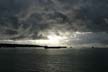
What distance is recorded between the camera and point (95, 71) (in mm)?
117375

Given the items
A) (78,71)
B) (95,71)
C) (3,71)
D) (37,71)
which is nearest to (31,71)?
(37,71)

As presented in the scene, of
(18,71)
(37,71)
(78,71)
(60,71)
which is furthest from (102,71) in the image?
(18,71)

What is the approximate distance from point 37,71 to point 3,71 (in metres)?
15.4

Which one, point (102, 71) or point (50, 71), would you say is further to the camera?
point (50, 71)

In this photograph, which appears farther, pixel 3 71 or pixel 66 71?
pixel 66 71

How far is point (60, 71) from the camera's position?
401ft

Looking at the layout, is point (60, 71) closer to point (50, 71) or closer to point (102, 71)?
point (50, 71)

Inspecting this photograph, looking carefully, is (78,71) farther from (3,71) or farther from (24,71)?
(3,71)

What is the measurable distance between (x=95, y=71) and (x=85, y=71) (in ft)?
14.1

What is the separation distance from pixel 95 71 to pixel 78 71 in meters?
7.36

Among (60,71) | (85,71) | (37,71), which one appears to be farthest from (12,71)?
(85,71)

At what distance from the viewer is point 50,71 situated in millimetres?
123312

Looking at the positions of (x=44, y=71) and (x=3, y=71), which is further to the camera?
(x=44, y=71)

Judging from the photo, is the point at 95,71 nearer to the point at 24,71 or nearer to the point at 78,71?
the point at 78,71
